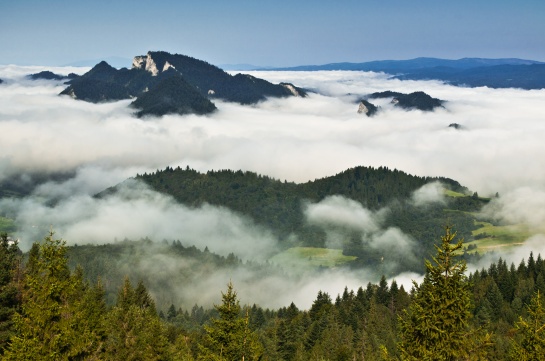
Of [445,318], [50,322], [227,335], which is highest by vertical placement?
[445,318]

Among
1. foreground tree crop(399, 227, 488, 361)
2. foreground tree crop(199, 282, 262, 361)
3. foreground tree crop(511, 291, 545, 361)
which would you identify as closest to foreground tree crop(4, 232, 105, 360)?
foreground tree crop(199, 282, 262, 361)

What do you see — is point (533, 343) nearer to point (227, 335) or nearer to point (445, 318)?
point (445, 318)

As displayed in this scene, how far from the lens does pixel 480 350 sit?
94.7ft

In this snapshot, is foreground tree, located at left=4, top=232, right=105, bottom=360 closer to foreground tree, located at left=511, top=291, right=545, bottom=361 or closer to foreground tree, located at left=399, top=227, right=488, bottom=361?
foreground tree, located at left=399, top=227, right=488, bottom=361

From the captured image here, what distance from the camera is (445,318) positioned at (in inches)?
1158

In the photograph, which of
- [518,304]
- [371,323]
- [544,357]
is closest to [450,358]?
[544,357]

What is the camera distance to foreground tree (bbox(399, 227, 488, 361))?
29203 mm

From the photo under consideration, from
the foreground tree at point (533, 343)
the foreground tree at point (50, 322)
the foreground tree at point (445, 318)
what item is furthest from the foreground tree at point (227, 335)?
the foreground tree at point (533, 343)

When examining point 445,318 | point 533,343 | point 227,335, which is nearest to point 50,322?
point 227,335

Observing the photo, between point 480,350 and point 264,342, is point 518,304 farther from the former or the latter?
point 480,350

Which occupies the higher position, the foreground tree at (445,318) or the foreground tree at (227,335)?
the foreground tree at (445,318)

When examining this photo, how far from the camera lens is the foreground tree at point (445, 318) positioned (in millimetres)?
29203

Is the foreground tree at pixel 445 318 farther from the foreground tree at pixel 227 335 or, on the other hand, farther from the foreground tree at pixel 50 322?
the foreground tree at pixel 50 322

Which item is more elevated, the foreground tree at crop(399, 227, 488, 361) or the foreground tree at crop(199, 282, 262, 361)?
the foreground tree at crop(399, 227, 488, 361)
